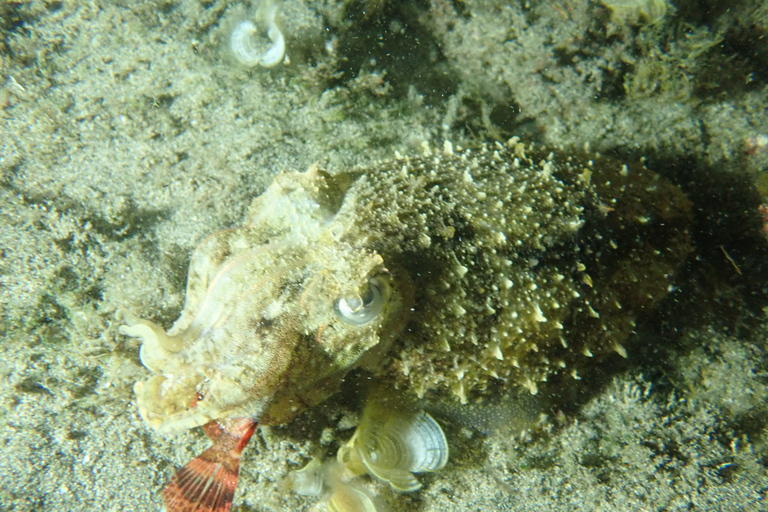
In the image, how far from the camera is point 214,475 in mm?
2387

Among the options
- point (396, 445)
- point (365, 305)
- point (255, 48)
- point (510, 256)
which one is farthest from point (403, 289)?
point (255, 48)

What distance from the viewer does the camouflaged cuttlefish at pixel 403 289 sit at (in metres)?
2.17

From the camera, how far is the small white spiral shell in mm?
3605

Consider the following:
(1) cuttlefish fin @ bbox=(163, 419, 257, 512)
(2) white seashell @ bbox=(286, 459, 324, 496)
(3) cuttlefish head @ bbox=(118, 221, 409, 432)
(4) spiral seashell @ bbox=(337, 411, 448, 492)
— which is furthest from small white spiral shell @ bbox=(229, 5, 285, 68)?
(2) white seashell @ bbox=(286, 459, 324, 496)

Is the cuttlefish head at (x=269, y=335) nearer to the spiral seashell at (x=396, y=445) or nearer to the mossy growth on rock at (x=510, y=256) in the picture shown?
the mossy growth on rock at (x=510, y=256)

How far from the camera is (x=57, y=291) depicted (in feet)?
10.1

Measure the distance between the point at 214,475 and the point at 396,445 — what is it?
45.3 inches

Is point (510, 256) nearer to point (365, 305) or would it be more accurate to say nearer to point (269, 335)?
point (365, 305)

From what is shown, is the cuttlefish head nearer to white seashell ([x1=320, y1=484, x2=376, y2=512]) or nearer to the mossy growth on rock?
the mossy growth on rock

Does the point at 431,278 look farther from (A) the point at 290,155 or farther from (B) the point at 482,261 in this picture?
(A) the point at 290,155

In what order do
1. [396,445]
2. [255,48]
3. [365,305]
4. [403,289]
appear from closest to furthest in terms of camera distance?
[365,305] < [403,289] < [396,445] < [255,48]

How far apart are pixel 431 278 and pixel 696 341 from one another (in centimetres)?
239

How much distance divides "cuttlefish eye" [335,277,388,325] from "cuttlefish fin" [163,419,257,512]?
859 millimetres

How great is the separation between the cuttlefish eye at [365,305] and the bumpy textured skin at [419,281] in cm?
4
